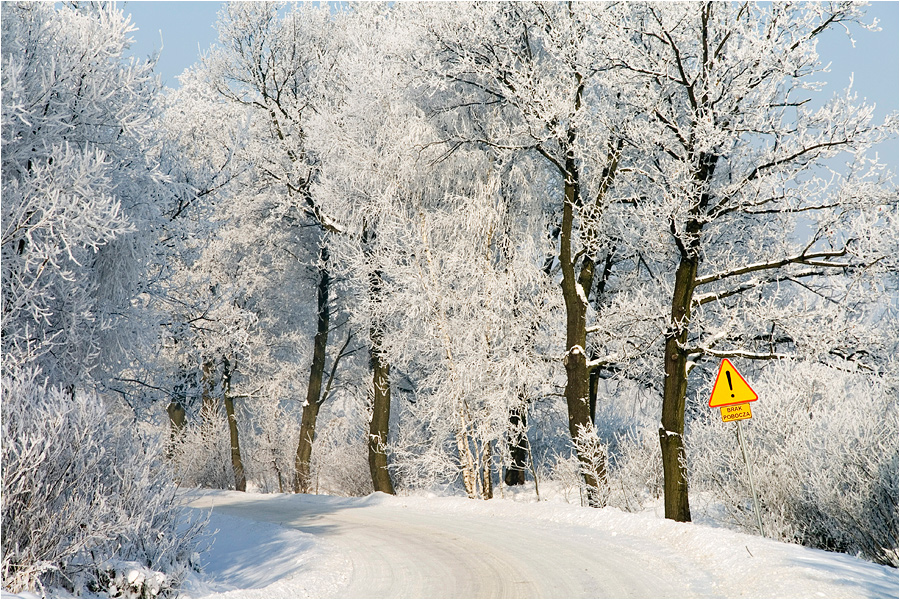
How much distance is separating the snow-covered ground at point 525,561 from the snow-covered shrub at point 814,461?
113cm

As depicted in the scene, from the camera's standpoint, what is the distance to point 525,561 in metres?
9.61

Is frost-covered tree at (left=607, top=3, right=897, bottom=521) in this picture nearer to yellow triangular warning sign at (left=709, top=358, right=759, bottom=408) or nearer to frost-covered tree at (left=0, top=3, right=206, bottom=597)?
yellow triangular warning sign at (left=709, top=358, right=759, bottom=408)

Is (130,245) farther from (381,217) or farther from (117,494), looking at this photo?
(381,217)

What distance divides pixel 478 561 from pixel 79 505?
494cm

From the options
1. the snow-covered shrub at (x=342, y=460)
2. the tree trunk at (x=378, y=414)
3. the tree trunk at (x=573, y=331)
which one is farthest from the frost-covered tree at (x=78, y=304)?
the snow-covered shrub at (x=342, y=460)

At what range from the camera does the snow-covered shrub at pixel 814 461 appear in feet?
31.1

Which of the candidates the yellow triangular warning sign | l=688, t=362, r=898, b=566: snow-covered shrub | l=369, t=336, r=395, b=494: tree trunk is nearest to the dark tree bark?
l=369, t=336, r=395, b=494: tree trunk

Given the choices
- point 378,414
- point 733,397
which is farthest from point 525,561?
point 378,414

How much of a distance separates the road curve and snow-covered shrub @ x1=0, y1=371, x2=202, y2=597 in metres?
1.98

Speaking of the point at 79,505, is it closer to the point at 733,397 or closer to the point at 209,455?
the point at 733,397

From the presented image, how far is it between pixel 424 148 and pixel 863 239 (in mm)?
9478

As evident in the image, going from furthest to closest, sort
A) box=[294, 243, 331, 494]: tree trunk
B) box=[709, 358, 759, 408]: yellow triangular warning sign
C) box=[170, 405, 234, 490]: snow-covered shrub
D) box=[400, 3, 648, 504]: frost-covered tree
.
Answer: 1. box=[170, 405, 234, 490]: snow-covered shrub
2. box=[294, 243, 331, 494]: tree trunk
3. box=[400, 3, 648, 504]: frost-covered tree
4. box=[709, 358, 759, 408]: yellow triangular warning sign

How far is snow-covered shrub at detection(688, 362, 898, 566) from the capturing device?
31.1ft

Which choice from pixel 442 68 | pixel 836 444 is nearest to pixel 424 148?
pixel 442 68
